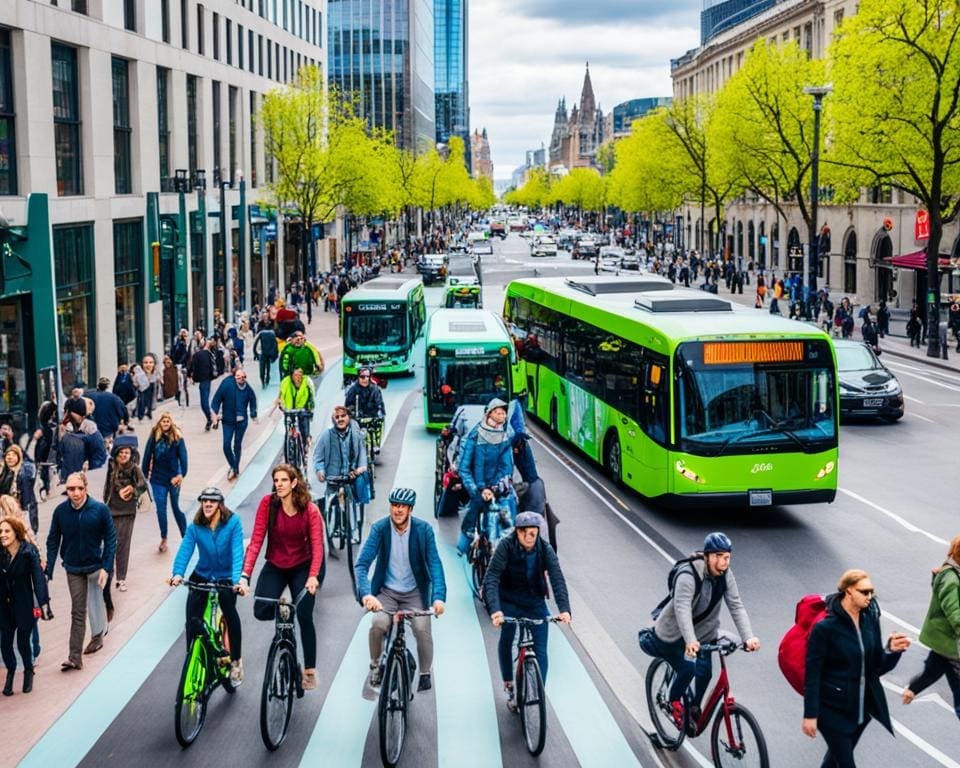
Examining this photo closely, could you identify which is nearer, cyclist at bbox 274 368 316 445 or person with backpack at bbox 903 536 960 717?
person with backpack at bbox 903 536 960 717

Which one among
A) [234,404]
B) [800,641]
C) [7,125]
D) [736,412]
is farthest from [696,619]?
[7,125]

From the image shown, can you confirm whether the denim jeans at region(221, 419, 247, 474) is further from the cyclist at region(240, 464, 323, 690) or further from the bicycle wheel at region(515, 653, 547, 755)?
the bicycle wheel at region(515, 653, 547, 755)

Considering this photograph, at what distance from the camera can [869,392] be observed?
84.6 ft

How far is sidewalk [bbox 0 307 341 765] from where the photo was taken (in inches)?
392

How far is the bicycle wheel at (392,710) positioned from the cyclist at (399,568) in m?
0.27

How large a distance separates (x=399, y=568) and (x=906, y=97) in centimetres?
3574

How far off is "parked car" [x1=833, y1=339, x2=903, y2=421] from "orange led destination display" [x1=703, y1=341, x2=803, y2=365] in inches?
376

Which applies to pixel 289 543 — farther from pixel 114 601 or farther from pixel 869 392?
pixel 869 392

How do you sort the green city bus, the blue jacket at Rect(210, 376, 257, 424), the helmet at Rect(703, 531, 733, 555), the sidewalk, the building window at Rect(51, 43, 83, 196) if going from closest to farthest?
the helmet at Rect(703, 531, 733, 555)
the sidewalk
the blue jacket at Rect(210, 376, 257, 424)
the green city bus
the building window at Rect(51, 43, 83, 196)

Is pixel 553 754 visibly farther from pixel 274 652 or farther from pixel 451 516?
pixel 451 516

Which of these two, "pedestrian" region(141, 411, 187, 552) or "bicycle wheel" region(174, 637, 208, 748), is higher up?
"pedestrian" region(141, 411, 187, 552)

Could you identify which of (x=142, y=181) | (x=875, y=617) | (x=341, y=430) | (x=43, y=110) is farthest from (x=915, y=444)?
(x=142, y=181)

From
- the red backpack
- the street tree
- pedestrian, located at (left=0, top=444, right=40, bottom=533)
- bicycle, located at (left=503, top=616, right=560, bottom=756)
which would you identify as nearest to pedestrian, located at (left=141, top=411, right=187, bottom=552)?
pedestrian, located at (left=0, top=444, right=40, bottom=533)

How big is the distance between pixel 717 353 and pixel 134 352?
22.8 meters
